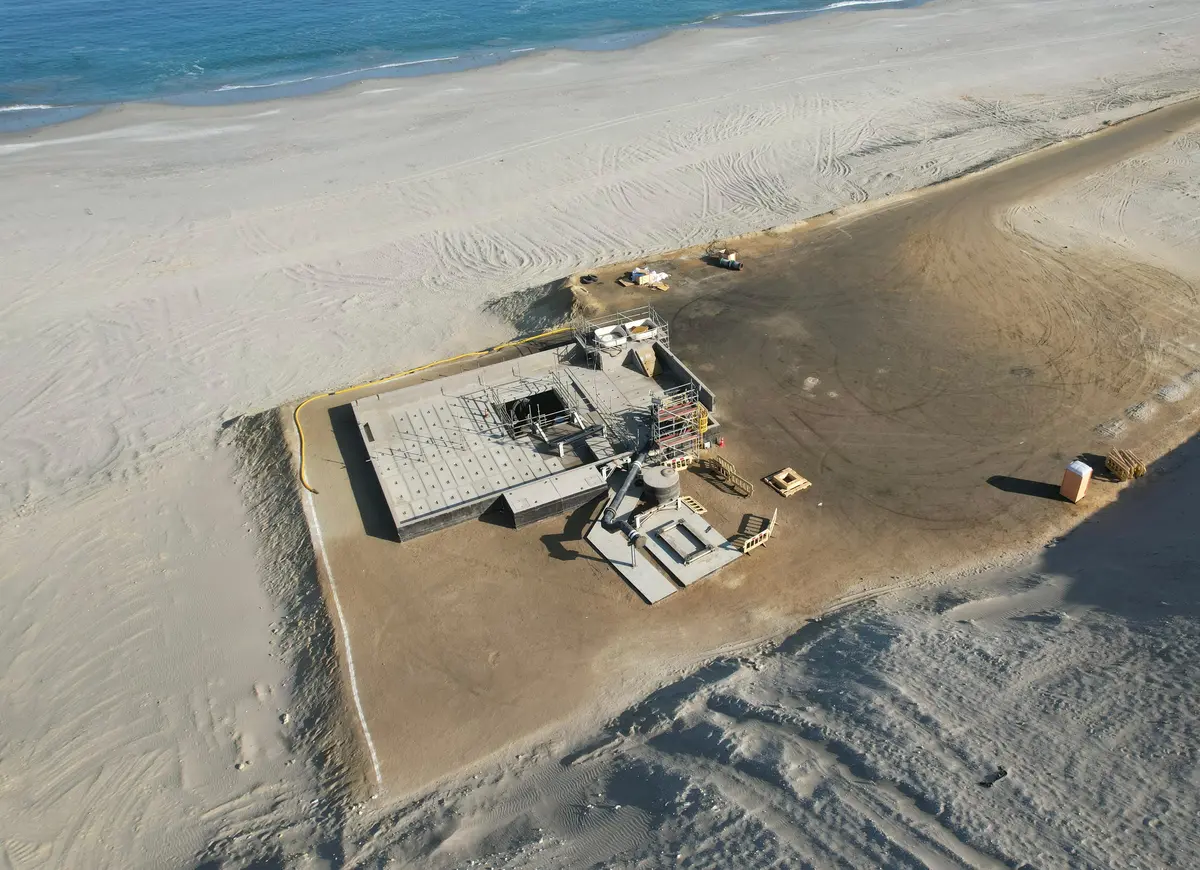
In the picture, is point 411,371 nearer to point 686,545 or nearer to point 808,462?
point 686,545

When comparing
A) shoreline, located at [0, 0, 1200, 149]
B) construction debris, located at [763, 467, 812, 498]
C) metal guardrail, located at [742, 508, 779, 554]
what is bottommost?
metal guardrail, located at [742, 508, 779, 554]

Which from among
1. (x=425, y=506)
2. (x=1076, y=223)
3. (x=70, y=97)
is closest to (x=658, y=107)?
(x=1076, y=223)

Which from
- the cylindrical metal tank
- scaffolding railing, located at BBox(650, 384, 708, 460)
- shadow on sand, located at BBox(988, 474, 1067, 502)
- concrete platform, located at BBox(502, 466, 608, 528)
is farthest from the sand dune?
A: scaffolding railing, located at BBox(650, 384, 708, 460)

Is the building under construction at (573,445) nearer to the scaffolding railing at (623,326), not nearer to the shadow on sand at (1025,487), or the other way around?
the scaffolding railing at (623,326)

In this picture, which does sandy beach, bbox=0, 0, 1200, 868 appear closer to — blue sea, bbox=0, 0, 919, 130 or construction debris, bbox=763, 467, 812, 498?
construction debris, bbox=763, 467, 812, 498

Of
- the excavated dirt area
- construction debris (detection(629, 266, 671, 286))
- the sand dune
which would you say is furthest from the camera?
construction debris (detection(629, 266, 671, 286))

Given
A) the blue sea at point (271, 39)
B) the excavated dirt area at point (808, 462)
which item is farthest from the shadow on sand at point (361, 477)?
the blue sea at point (271, 39)
